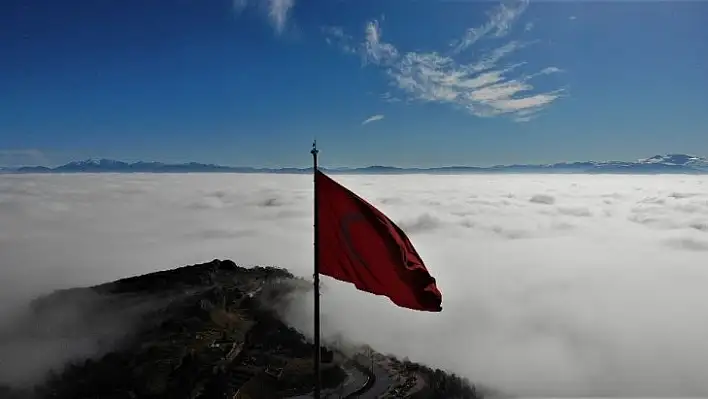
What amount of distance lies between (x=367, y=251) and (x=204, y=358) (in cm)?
5253

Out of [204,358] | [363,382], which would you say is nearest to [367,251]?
[363,382]

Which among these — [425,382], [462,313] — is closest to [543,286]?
[462,313]

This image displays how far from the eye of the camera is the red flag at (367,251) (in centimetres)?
1798

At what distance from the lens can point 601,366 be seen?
110 meters

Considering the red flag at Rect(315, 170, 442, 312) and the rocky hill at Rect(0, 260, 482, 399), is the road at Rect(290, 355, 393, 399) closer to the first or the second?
the rocky hill at Rect(0, 260, 482, 399)

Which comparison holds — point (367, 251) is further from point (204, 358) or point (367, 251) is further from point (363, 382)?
point (204, 358)

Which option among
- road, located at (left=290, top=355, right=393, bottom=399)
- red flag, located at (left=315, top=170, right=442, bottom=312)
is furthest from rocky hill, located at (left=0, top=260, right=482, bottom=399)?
red flag, located at (left=315, top=170, right=442, bottom=312)

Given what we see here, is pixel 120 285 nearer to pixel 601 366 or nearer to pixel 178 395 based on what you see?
pixel 178 395

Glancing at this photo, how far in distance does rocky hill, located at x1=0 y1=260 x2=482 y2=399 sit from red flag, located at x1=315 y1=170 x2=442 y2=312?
44.3 m

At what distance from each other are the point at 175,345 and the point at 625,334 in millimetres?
106463

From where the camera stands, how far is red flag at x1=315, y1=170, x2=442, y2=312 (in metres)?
18.0

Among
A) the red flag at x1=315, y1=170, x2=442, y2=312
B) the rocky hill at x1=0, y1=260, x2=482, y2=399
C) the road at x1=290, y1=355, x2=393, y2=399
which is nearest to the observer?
the red flag at x1=315, y1=170, x2=442, y2=312

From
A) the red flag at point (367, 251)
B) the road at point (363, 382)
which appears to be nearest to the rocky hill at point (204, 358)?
the road at point (363, 382)

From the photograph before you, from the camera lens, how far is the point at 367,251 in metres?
18.4
